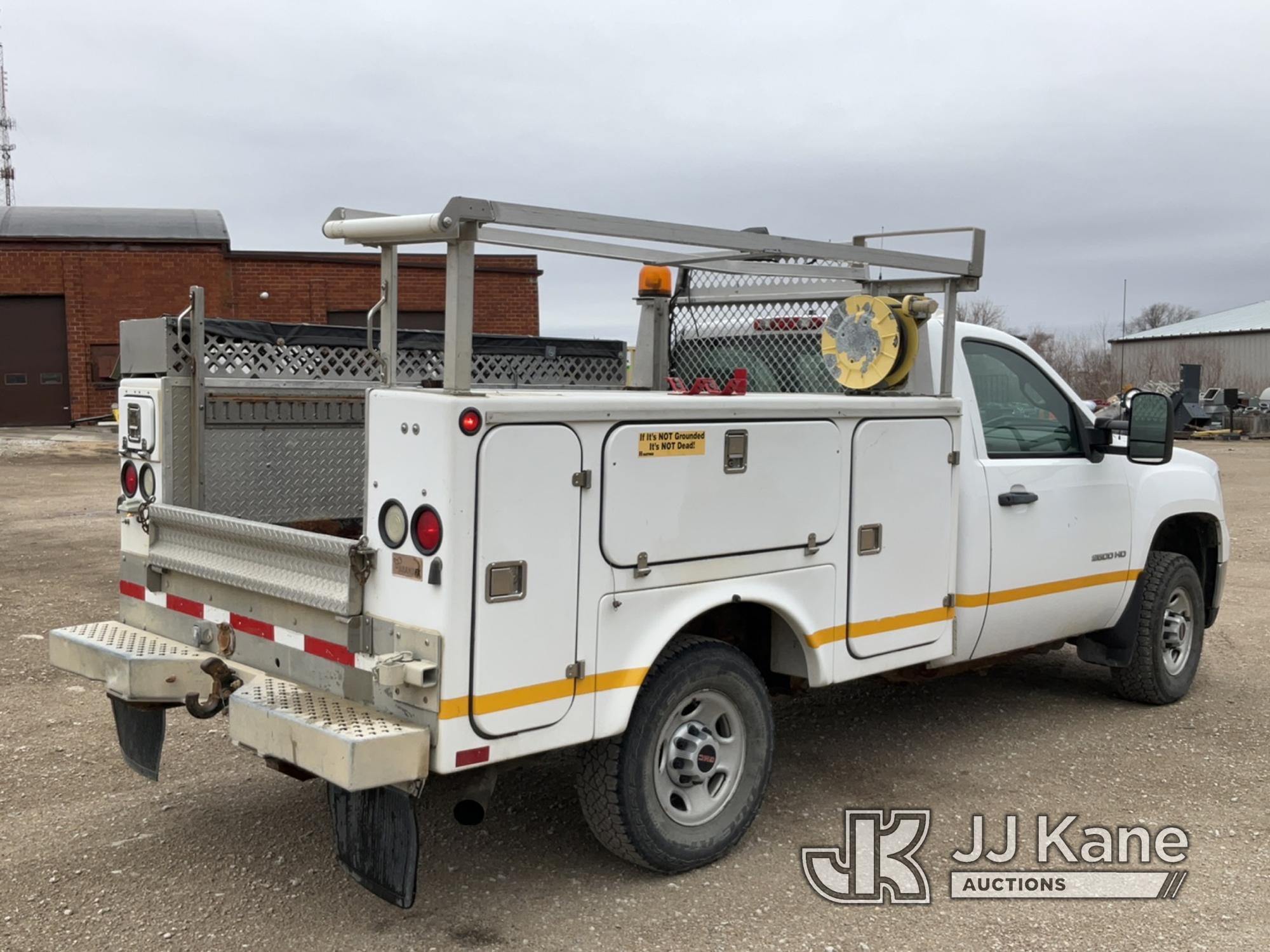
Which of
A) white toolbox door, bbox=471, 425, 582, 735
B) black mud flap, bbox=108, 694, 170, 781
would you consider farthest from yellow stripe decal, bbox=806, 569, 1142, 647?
black mud flap, bbox=108, 694, 170, 781

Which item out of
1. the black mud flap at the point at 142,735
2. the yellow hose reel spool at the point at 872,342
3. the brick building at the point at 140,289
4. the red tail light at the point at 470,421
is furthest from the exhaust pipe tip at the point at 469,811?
the brick building at the point at 140,289

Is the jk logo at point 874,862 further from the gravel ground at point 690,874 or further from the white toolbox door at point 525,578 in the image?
the white toolbox door at point 525,578

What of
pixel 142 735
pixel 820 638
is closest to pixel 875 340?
pixel 820 638

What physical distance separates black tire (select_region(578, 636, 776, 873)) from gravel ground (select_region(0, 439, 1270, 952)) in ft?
0.45

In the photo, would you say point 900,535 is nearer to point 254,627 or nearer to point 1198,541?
point 254,627

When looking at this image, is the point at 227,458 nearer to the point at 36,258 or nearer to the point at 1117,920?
the point at 1117,920

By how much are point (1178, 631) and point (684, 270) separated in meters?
3.20

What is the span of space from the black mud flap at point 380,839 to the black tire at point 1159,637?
4.11 meters

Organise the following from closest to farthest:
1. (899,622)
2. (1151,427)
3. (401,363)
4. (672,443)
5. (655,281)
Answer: (672,443)
(899,622)
(1151,427)
(401,363)
(655,281)

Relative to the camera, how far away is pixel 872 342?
16.4 ft

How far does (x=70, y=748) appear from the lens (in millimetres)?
5449

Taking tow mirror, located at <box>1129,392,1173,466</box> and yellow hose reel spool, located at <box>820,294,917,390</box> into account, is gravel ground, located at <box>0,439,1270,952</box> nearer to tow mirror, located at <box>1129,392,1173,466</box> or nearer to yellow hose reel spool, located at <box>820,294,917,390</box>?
tow mirror, located at <box>1129,392,1173,466</box>

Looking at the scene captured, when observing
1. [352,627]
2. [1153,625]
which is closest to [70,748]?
[352,627]

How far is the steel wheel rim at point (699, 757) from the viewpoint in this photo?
162 inches
